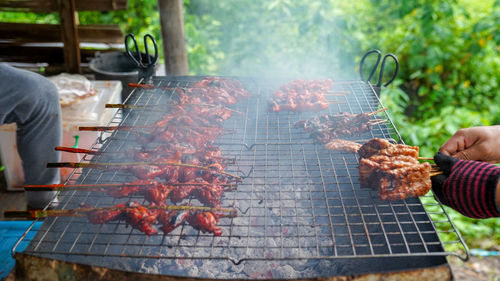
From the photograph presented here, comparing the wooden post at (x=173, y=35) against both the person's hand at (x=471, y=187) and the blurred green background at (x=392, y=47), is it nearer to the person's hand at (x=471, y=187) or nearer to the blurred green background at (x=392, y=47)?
the blurred green background at (x=392, y=47)

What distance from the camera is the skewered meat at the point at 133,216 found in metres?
2.75

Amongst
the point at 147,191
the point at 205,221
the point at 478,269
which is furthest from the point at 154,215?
the point at 478,269

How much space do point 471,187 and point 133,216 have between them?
260cm

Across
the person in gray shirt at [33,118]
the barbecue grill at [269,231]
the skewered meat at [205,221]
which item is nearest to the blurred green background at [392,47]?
the barbecue grill at [269,231]

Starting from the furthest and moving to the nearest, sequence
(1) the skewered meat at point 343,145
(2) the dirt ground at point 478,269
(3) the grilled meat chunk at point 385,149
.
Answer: (2) the dirt ground at point 478,269 < (1) the skewered meat at point 343,145 < (3) the grilled meat chunk at point 385,149

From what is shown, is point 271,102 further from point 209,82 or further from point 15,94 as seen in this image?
point 15,94

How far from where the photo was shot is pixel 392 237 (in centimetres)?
289

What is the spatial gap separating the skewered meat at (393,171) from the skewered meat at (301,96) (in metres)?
1.29

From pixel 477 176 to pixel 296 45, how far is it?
6.96m

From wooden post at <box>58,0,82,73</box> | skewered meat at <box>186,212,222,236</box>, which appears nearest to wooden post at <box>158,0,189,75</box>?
wooden post at <box>58,0,82,73</box>

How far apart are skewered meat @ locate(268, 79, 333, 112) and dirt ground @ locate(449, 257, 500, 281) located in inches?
120

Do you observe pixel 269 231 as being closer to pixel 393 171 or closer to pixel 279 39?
pixel 393 171

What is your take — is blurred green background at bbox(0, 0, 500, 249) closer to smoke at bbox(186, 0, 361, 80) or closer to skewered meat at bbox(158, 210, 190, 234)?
smoke at bbox(186, 0, 361, 80)

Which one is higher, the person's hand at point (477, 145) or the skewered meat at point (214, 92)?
the skewered meat at point (214, 92)
